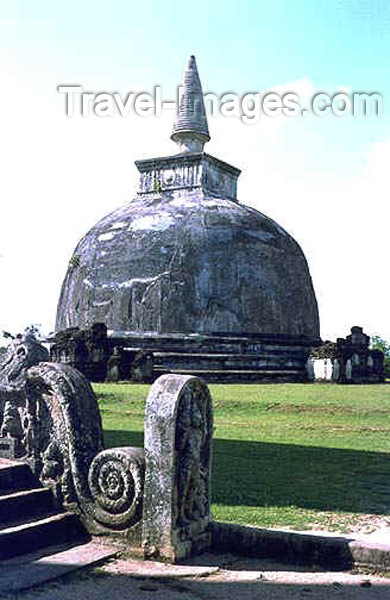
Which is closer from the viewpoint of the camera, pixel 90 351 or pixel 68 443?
pixel 68 443

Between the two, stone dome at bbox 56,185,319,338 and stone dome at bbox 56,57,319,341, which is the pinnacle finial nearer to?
stone dome at bbox 56,57,319,341

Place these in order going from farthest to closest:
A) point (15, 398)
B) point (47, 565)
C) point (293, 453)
Result: 1. point (293, 453)
2. point (15, 398)
3. point (47, 565)

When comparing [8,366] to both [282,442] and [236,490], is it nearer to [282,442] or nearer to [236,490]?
[236,490]

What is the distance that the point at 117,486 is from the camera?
4.95 m

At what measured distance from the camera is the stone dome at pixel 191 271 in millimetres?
24016

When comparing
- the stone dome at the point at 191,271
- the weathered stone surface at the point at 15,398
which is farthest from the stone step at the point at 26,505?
the stone dome at the point at 191,271

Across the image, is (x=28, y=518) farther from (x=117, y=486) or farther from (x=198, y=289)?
(x=198, y=289)

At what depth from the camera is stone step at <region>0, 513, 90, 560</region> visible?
15.5ft

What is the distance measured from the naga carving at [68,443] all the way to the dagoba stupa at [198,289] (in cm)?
1620

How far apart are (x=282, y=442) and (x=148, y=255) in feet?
49.9

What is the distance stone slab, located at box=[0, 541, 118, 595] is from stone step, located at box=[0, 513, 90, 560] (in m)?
0.11

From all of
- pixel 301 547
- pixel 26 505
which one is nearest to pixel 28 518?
pixel 26 505

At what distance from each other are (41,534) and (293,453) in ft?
16.0

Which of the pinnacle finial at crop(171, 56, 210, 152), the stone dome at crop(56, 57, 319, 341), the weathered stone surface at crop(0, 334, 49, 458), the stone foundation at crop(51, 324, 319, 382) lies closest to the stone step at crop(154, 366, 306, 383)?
the stone foundation at crop(51, 324, 319, 382)
